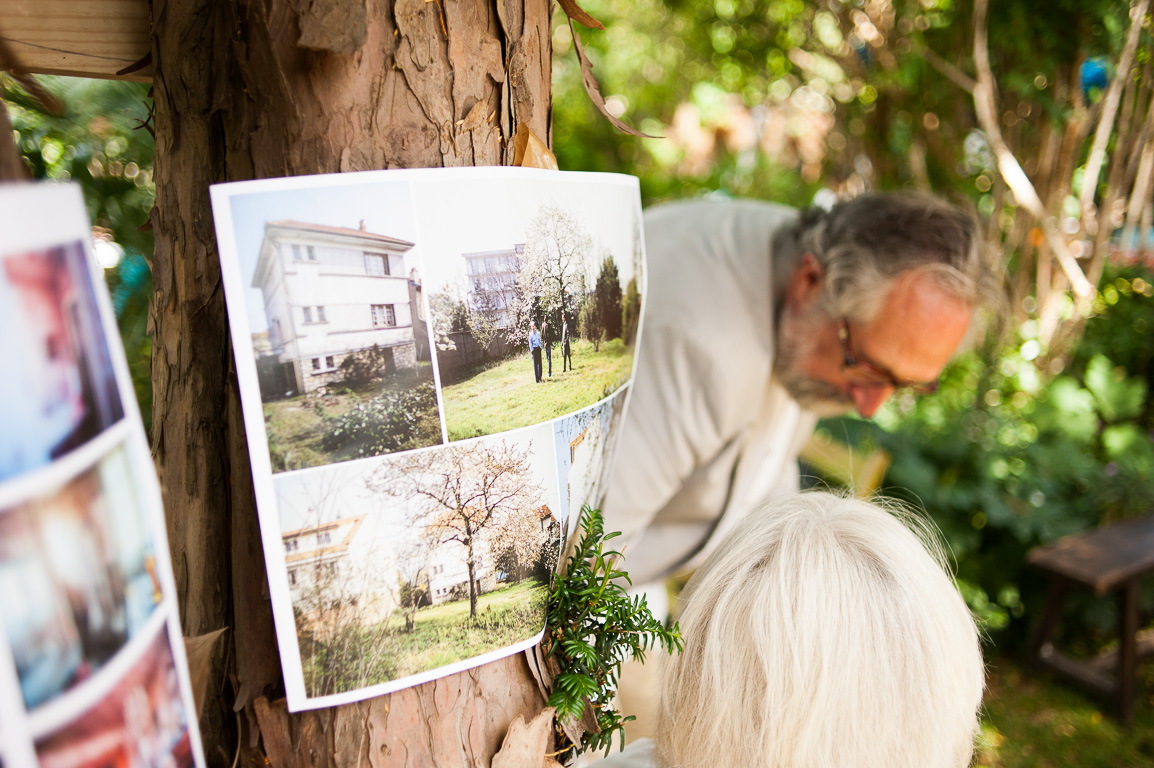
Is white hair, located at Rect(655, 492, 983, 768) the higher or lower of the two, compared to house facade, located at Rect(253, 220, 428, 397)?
lower

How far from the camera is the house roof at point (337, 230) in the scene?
0.49 m

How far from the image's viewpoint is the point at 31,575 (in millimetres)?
348

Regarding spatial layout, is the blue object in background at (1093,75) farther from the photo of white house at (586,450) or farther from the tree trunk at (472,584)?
Answer: the tree trunk at (472,584)

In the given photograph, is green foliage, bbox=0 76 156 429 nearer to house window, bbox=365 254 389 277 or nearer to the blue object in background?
house window, bbox=365 254 389 277

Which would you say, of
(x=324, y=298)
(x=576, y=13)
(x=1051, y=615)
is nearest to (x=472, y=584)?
(x=324, y=298)

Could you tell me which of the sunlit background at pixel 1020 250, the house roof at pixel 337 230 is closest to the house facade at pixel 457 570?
the house roof at pixel 337 230

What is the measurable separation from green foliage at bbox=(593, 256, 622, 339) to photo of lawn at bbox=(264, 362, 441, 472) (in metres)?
0.18

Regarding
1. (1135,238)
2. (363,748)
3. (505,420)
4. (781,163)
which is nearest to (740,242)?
(505,420)

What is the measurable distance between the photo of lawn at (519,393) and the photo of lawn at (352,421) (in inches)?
0.9

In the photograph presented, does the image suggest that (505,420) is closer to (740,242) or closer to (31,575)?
(31,575)

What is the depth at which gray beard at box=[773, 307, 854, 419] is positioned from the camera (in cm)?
156

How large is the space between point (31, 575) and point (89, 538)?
31 mm

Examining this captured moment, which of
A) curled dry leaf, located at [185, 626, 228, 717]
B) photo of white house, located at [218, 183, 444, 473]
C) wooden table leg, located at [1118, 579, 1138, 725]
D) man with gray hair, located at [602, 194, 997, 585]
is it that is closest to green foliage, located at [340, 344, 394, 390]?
photo of white house, located at [218, 183, 444, 473]

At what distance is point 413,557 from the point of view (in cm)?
54
